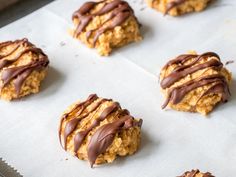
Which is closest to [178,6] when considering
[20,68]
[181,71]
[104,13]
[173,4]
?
[173,4]

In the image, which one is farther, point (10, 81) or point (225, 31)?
point (225, 31)

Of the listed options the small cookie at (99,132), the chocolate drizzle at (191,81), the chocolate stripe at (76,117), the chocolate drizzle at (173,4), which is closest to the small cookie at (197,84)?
the chocolate drizzle at (191,81)

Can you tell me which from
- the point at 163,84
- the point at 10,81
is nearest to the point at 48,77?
the point at 10,81

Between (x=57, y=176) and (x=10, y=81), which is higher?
(x=10, y=81)

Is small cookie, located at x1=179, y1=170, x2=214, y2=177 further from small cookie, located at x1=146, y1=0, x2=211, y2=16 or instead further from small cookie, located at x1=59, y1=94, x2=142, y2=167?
small cookie, located at x1=146, y1=0, x2=211, y2=16

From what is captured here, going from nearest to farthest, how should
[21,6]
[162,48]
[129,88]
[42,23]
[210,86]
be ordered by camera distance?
1. [210,86]
2. [129,88]
3. [162,48]
4. [42,23]
5. [21,6]

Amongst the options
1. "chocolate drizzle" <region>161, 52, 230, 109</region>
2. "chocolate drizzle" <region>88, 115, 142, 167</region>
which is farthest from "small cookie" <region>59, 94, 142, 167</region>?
"chocolate drizzle" <region>161, 52, 230, 109</region>

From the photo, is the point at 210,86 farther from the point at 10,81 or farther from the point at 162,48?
the point at 10,81

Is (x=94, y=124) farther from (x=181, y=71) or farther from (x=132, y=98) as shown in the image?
(x=181, y=71)
